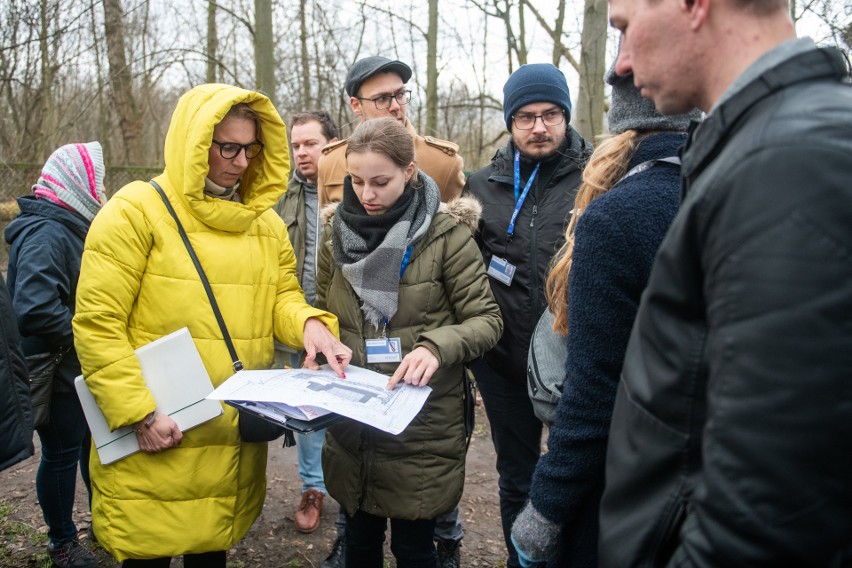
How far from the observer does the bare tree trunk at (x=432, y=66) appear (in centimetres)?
935

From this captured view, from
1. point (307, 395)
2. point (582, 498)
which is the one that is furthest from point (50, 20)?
point (582, 498)

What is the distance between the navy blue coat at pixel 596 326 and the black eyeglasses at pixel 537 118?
52.1 inches

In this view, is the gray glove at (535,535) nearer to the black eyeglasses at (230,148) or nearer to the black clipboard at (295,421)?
the black clipboard at (295,421)

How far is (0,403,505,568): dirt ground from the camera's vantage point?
3078mm

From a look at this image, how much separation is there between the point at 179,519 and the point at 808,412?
2.00 metres

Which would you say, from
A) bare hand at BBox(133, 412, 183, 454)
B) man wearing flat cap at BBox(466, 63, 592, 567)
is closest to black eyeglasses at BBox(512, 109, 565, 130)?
man wearing flat cap at BBox(466, 63, 592, 567)

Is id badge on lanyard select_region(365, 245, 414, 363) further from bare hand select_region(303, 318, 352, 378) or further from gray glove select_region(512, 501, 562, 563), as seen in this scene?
gray glove select_region(512, 501, 562, 563)

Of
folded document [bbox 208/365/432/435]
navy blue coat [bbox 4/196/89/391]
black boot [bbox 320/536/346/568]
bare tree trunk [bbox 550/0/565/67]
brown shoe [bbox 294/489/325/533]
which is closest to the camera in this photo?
folded document [bbox 208/365/432/435]

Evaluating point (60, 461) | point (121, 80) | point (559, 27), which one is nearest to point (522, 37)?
point (559, 27)

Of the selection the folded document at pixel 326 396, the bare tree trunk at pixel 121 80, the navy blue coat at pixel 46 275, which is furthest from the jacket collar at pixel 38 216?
the bare tree trunk at pixel 121 80

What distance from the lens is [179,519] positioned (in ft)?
6.74

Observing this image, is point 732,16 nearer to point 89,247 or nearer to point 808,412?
point 808,412

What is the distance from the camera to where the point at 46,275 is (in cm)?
258

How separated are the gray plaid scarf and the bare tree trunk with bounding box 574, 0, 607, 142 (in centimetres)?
468
